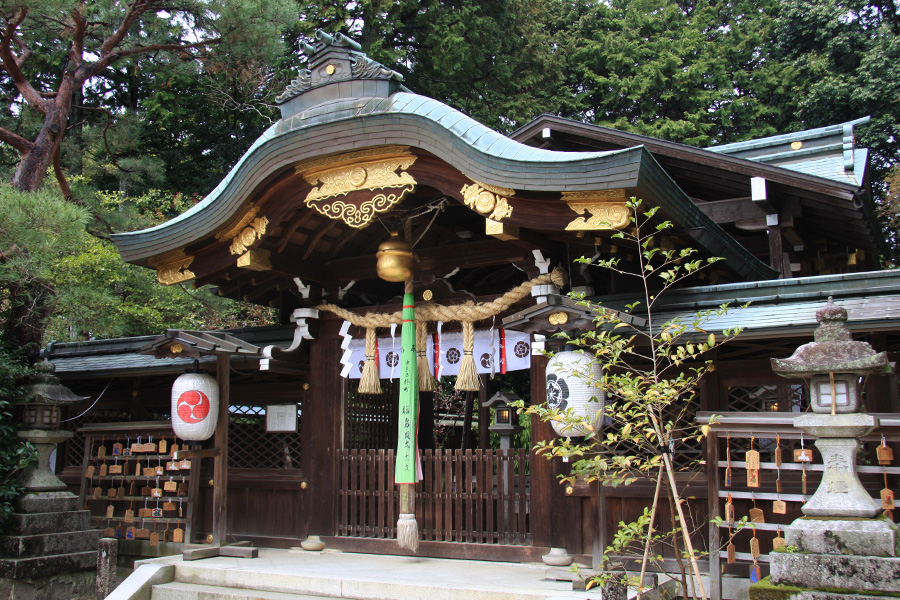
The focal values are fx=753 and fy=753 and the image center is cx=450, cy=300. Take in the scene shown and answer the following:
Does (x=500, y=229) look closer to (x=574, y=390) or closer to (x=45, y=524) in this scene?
(x=574, y=390)

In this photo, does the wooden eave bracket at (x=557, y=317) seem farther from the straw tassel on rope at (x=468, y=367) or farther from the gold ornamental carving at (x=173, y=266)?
the gold ornamental carving at (x=173, y=266)

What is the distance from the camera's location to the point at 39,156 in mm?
10398

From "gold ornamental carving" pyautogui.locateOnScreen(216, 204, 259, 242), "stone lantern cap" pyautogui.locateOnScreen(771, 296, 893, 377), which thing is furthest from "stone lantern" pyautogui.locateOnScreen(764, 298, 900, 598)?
"gold ornamental carving" pyautogui.locateOnScreen(216, 204, 259, 242)

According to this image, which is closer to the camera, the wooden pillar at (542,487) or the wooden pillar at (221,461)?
the wooden pillar at (542,487)

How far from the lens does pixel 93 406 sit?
35.8 ft

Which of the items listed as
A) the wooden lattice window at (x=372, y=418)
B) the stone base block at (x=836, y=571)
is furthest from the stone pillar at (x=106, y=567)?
the stone base block at (x=836, y=571)

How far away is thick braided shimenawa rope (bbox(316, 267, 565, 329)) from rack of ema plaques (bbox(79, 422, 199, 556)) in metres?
2.43

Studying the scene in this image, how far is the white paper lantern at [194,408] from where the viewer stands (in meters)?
8.29

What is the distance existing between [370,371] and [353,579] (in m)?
2.47

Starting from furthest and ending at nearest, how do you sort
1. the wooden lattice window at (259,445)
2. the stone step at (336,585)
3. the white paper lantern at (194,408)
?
the wooden lattice window at (259,445) → the white paper lantern at (194,408) → the stone step at (336,585)

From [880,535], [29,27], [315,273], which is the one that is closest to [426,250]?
[315,273]

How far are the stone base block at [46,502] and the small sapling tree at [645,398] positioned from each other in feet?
19.9

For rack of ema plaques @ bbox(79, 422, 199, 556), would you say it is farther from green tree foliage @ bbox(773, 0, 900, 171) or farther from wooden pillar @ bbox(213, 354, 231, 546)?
green tree foliage @ bbox(773, 0, 900, 171)

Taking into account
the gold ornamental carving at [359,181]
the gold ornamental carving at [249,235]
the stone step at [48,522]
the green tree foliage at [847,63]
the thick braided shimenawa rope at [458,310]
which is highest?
the green tree foliage at [847,63]
